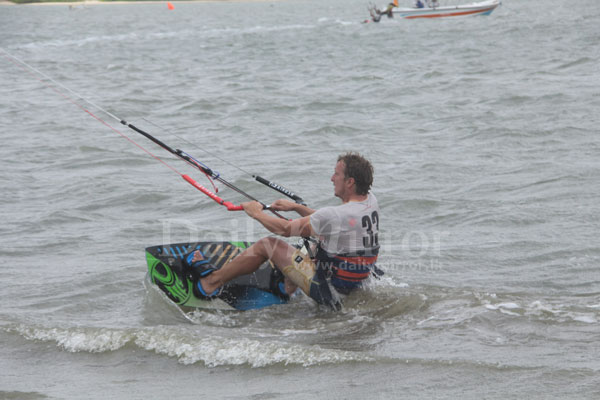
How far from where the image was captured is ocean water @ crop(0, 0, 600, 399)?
16.5ft

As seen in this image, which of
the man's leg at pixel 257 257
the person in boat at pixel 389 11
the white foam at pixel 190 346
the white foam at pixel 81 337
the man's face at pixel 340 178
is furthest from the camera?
the person in boat at pixel 389 11

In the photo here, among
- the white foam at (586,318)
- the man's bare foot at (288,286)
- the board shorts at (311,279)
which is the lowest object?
the white foam at (586,318)

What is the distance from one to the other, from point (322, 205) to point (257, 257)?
390 cm

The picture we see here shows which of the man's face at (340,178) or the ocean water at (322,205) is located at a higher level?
the man's face at (340,178)

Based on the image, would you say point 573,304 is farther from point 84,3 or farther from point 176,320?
point 84,3

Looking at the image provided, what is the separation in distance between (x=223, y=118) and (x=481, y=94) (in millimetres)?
6458

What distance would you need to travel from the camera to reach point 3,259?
8.28 metres

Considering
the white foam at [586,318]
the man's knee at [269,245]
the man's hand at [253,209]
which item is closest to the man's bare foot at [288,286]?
the man's knee at [269,245]

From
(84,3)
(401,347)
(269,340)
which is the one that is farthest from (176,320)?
Answer: (84,3)

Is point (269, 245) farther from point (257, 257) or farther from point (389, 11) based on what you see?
point (389, 11)

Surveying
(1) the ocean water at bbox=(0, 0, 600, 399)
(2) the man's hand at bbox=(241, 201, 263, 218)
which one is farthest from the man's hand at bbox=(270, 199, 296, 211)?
(1) the ocean water at bbox=(0, 0, 600, 399)

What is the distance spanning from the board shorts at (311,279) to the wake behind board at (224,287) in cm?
42

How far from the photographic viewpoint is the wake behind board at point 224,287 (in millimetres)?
6660

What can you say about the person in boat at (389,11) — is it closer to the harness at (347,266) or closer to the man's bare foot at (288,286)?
the man's bare foot at (288,286)
